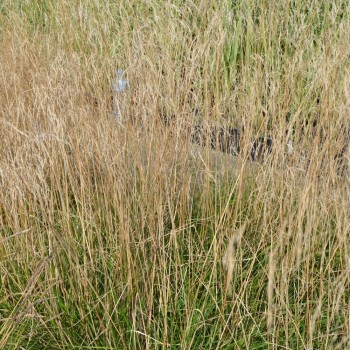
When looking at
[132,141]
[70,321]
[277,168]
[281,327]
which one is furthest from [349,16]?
[70,321]

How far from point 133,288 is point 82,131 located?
0.53m

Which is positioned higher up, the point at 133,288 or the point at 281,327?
the point at 133,288

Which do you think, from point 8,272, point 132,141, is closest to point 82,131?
point 132,141

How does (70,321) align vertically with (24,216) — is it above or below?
below

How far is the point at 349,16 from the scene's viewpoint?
3447 millimetres

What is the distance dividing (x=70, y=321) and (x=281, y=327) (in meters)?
0.58

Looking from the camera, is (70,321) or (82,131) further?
(82,131)

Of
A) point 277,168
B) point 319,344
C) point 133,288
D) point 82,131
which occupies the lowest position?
point 319,344

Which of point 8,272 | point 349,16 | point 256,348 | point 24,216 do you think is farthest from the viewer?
point 349,16

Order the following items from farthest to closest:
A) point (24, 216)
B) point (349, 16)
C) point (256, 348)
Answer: point (349, 16)
point (24, 216)
point (256, 348)

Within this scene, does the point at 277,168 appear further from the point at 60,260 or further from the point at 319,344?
the point at 60,260

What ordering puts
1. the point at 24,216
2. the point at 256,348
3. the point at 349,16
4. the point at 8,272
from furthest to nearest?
the point at 349,16, the point at 24,216, the point at 8,272, the point at 256,348

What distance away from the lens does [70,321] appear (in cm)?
179

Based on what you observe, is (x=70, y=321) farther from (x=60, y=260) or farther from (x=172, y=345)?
(x=172, y=345)
